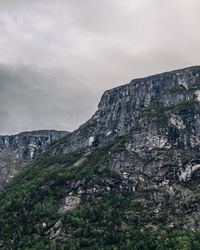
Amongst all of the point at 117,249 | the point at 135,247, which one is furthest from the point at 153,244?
the point at 117,249

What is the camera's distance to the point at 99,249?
655ft

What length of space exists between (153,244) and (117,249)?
25295mm

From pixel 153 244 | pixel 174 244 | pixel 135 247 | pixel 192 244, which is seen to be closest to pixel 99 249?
pixel 135 247

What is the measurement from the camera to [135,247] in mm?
197250

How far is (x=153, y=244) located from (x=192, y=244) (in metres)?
26.0

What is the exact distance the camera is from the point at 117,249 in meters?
200

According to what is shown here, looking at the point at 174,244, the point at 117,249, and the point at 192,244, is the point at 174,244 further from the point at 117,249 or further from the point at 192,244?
the point at 117,249

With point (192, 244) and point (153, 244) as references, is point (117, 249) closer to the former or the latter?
point (153, 244)

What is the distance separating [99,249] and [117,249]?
12.6 metres

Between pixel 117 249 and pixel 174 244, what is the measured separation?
39145mm

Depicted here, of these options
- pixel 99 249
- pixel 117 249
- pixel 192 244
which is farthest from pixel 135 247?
pixel 192 244

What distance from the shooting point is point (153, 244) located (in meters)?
199

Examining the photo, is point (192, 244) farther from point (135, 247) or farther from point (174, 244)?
point (135, 247)

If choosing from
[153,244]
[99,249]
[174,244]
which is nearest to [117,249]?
[99,249]
